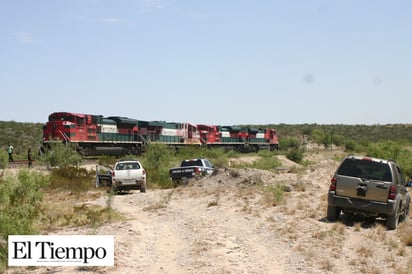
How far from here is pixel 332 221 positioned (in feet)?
48.7

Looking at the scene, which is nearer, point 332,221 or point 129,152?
point 332,221

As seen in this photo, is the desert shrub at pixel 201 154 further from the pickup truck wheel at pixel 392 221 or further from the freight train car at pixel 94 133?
the pickup truck wheel at pixel 392 221

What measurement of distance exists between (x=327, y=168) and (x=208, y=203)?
851 inches

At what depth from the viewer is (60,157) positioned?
34.0 metres

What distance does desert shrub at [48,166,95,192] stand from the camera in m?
25.3

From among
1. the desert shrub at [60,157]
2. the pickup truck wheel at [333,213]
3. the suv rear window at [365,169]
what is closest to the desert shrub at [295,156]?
the desert shrub at [60,157]

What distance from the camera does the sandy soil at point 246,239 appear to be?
993 centimetres

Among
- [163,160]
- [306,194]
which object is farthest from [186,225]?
[163,160]

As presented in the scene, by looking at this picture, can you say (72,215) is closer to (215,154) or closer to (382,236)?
(382,236)

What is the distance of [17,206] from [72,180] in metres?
14.2

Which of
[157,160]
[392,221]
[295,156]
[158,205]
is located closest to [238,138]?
[295,156]

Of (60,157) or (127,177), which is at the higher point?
(60,157)

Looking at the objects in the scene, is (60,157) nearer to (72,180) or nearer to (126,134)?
(72,180)

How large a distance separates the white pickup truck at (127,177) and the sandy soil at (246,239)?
3.06 m
